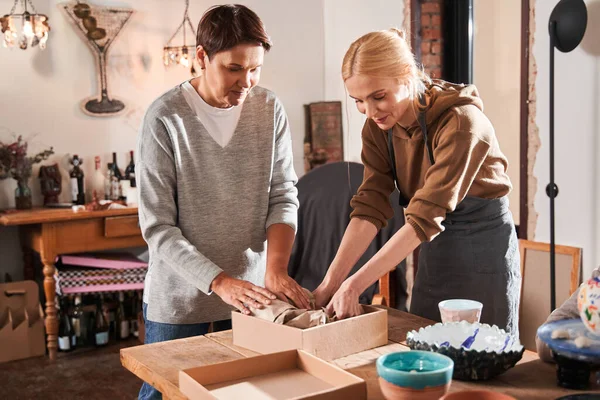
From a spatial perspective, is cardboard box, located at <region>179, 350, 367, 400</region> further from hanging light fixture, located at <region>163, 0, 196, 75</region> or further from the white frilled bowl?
hanging light fixture, located at <region>163, 0, 196, 75</region>

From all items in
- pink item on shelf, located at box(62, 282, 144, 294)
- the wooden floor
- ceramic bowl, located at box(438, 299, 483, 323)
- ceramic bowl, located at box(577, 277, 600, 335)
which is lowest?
the wooden floor

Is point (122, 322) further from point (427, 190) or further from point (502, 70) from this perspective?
point (427, 190)

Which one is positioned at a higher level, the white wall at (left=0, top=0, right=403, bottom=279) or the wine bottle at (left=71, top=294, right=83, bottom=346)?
the white wall at (left=0, top=0, right=403, bottom=279)

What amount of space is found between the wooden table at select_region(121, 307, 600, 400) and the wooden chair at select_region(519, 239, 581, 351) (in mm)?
2043

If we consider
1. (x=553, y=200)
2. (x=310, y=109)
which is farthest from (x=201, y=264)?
(x=310, y=109)

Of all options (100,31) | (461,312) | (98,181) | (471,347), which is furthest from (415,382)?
(100,31)

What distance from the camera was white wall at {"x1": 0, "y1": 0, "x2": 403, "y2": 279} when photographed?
4723 millimetres

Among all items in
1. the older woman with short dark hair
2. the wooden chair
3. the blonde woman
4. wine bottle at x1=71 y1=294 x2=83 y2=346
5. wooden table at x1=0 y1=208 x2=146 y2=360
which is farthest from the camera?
wine bottle at x1=71 y1=294 x2=83 y2=346

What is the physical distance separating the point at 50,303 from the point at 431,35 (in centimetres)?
278

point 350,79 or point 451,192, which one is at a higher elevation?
point 350,79

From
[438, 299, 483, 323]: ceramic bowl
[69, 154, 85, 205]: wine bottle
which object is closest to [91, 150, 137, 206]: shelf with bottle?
[69, 154, 85, 205]: wine bottle

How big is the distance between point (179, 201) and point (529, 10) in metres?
2.60

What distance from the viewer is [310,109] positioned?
562cm

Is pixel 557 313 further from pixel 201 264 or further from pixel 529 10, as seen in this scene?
pixel 529 10
